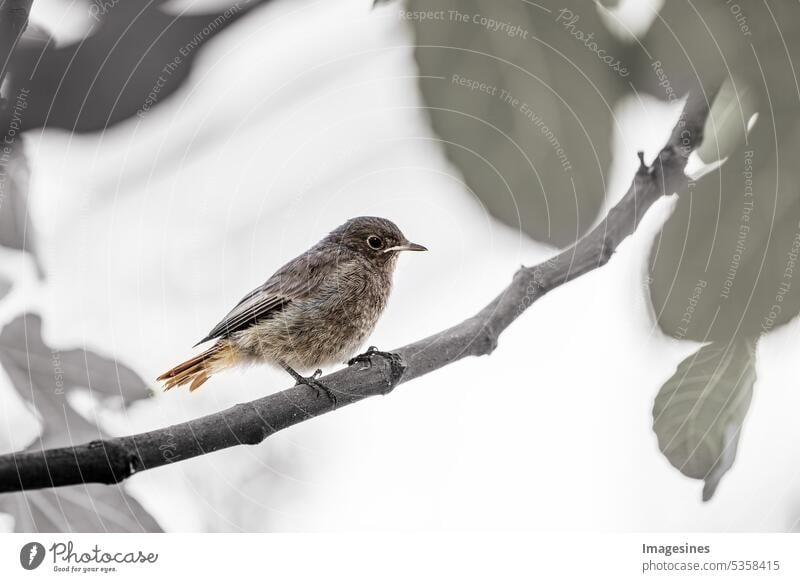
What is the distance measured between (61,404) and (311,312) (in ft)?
0.86

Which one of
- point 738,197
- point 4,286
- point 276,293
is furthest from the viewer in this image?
point 276,293

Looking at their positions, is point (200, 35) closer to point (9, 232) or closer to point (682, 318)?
point (9, 232)

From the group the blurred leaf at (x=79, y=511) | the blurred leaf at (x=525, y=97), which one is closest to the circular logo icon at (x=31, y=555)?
the blurred leaf at (x=79, y=511)

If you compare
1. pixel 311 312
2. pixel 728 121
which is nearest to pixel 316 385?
pixel 311 312

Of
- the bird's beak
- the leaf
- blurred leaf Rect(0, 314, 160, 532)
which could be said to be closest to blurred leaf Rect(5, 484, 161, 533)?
blurred leaf Rect(0, 314, 160, 532)

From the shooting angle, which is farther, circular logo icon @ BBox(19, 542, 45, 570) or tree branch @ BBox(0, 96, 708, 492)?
circular logo icon @ BBox(19, 542, 45, 570)

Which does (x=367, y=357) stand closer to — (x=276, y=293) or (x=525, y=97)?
(x=276, y=293)

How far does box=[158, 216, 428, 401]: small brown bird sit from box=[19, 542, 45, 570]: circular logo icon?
0.19 m

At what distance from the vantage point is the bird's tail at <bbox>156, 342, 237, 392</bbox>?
73 cm

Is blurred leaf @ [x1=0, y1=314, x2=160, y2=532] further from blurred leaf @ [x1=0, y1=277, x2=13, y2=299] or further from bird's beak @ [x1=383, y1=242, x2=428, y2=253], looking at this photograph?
bird's beak @ [x1=383, y1=242, x2=428, y2=253]

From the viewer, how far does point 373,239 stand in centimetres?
81

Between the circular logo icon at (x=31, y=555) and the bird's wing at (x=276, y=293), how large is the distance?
0.24 m

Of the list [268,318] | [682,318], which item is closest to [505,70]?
[682,318]

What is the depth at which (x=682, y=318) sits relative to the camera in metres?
0.58
